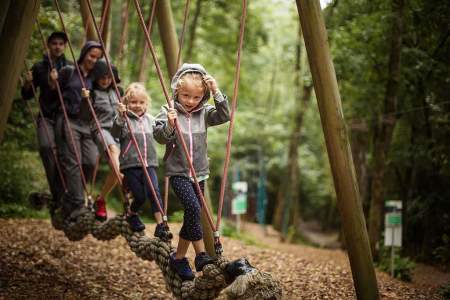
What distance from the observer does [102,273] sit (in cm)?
586

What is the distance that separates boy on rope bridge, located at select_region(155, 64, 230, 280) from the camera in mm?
3305

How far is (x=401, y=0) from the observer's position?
25.3 feet

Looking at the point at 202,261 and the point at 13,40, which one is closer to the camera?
the point at 202,261

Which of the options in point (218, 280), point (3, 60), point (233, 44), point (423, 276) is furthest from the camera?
point (233, 44)

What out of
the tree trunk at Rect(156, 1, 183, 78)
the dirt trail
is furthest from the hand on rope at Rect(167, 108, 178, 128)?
the dirt trail

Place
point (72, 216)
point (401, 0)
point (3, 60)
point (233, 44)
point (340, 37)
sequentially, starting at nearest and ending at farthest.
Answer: point (3, 60), point (72, 216), point (401, 0), point (340, 37), point (233, 44)

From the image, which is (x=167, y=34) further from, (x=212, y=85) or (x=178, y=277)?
(x=178, y=277)

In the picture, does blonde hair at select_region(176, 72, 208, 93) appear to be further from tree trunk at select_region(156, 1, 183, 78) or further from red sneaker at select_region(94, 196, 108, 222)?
red sneaker at select_region(94, 196, 108, 222)

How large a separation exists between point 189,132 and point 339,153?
1.03m

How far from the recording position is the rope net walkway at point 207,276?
2713 millimetres

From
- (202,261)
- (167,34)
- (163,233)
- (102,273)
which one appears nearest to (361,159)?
(102,273)

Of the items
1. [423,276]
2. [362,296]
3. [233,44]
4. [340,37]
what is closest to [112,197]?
[233,44]

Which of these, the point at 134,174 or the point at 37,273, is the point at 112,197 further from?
the point at 134,174

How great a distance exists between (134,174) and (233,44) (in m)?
13.2
